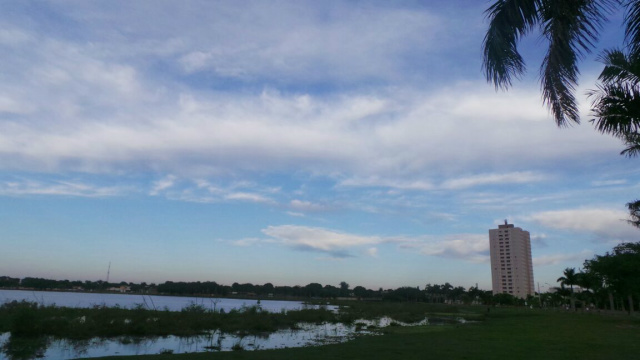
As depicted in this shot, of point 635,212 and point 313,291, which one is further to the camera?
point 313,291

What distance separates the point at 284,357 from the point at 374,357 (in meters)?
3.38

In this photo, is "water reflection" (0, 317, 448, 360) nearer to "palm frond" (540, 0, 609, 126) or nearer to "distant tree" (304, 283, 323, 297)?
"palm frond" (540, 0, 609, 126)

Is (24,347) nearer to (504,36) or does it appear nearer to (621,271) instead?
(504,36)

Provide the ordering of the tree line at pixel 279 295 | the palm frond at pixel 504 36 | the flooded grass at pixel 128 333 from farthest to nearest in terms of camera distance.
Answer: the tree line at pixel 279 295 → the flooded grass at pixel 128 333 → the palm frond at pixel 504 36

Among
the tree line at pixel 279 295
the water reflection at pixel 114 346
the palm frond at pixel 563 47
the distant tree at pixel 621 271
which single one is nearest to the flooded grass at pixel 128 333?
the water reflection at pixel 114 346

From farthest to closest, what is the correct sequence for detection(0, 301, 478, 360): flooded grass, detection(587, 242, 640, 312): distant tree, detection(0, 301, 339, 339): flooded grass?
1. detection(587, 242, 640, 312): distant tree
2. detection(0, 301, 339, 339): flooded grass
3. detection(0, 301, 478, 360): flooded grass

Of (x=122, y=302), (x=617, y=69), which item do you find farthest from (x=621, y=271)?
(x=122, y=302)

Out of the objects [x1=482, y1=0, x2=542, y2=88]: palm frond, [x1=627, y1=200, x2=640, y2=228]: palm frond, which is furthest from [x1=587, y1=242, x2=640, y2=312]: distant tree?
[x1=482, y1=0, x2=542, y2=88]: palm frond

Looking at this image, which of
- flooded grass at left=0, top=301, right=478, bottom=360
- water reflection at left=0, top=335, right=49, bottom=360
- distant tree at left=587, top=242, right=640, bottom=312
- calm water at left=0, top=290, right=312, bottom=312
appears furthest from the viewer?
distant tree at left=587, top=242, right=640, bottom=312

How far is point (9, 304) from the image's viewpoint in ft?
102

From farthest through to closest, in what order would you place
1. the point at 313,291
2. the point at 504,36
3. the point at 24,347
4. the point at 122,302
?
the point at 313,291 < the point at 122,302 < the point at 24,347 < the point at 504,36

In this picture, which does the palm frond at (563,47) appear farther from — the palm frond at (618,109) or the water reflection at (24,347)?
the water reflection at (24,347)

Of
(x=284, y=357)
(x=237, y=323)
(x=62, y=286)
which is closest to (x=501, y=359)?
(x=284, y=357)

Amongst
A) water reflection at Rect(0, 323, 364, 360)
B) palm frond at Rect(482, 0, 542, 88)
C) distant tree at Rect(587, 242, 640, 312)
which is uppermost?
palm frond at Rect(482, 0, 542, 88)
